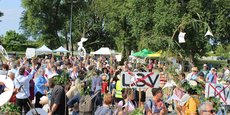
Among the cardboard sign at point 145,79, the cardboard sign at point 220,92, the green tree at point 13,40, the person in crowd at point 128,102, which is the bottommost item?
the person in crowd at point 128,102

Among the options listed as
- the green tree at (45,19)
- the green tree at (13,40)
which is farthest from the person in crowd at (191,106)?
the green tree at (13,40)

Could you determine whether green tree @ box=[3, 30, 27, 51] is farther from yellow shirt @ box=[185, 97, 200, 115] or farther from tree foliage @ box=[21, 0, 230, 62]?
yellow shirt @ box=[185, 97, 200, 115]

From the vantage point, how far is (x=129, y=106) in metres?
10.4

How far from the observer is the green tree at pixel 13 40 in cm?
7781

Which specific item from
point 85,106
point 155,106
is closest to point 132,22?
point 85,106

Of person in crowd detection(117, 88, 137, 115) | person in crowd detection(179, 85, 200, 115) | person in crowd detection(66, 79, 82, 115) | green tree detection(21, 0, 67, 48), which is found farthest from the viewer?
green tree detection(21, 0, 67, 48)

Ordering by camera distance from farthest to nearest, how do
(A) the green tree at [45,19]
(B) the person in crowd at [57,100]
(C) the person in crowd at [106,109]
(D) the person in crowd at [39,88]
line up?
(A) the green tree at [45,19] < (D) the person in crowd at [39,88] < (B) the person in crowd at [57,100] < (C) the person in crowd at [106,109]

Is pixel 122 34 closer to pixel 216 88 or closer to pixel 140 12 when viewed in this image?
pixel 140 12

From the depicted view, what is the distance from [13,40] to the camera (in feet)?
290

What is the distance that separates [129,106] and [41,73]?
3.73m

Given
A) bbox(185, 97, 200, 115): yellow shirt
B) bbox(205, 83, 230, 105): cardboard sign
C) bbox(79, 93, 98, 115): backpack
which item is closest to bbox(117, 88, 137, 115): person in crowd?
bbox(79, 93, 98, 115): backpack

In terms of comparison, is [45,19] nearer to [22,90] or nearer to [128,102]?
[22,90]

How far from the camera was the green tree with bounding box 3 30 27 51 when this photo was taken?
7781 cm

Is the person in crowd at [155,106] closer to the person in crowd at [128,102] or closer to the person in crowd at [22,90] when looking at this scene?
the person in crowd at [128,102]
